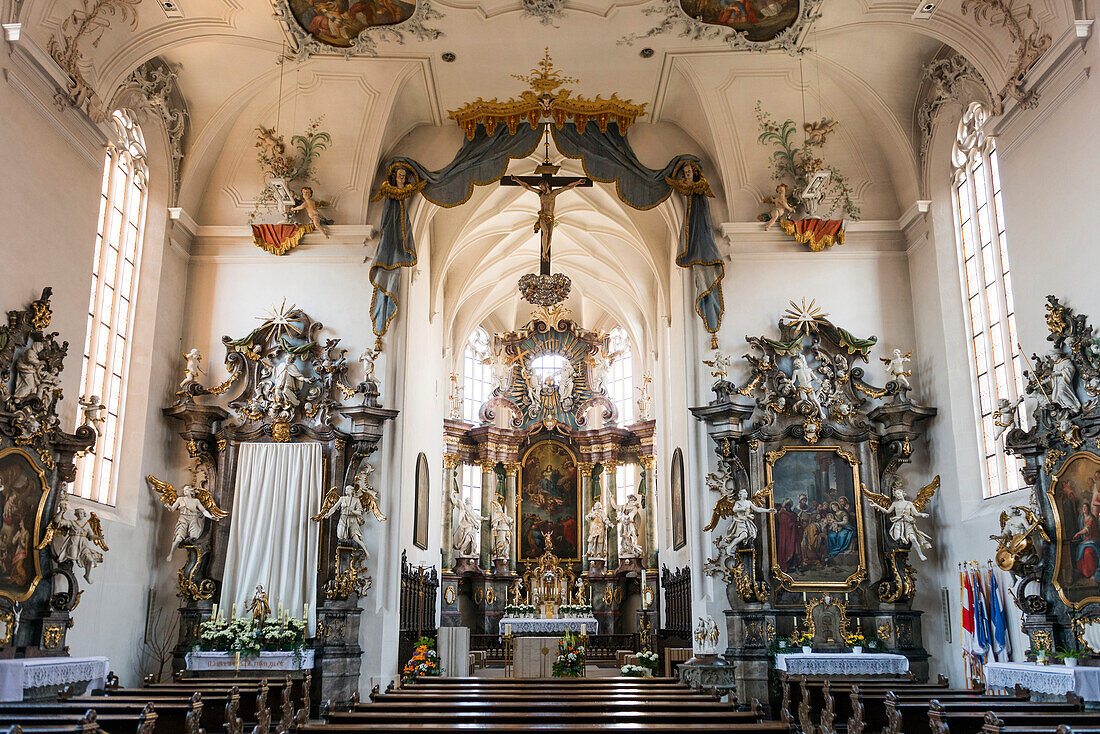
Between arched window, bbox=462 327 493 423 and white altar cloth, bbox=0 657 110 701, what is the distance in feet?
63.5

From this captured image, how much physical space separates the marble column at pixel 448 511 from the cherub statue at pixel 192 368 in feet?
38.0

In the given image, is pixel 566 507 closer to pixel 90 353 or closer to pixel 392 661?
pixel 392 661

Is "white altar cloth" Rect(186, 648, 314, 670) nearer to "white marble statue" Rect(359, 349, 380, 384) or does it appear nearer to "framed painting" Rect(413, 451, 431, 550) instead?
"white marble statue" Rect(359, 349, 380, 384)

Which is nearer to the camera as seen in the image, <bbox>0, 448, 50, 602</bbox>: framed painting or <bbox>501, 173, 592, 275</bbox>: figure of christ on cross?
<bbox>0, 448, 50, 602</bbox>: framed painting

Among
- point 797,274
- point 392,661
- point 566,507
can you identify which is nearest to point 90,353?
point 392,661

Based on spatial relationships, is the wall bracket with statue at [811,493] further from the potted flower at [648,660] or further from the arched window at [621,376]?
the arched window at [621,376]

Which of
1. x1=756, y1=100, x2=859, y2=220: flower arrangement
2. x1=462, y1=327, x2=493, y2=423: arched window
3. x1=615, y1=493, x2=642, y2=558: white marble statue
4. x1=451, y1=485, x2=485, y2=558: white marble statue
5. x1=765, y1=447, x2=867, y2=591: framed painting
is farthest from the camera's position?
x1=462, y1=327, x2=493, y2=423: arched window

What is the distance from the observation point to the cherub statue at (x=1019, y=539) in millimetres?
12078

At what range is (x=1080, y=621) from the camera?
37.5 feet

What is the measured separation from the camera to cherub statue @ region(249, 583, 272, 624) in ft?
49.2

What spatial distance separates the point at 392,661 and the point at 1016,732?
38.7 ft

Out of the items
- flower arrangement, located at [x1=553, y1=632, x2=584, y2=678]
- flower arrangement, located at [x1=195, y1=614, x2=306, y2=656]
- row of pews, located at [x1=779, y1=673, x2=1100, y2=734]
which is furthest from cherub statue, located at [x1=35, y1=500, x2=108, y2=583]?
flower arrangement, located at [x1=553, y1=632, x2=584, y2=678]

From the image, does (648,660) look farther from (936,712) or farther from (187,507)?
(936,712)

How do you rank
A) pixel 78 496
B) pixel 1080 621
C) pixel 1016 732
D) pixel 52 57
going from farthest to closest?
pixel 78 496
pixel 52 57
pixel 1080 621
pixel 1016 732
